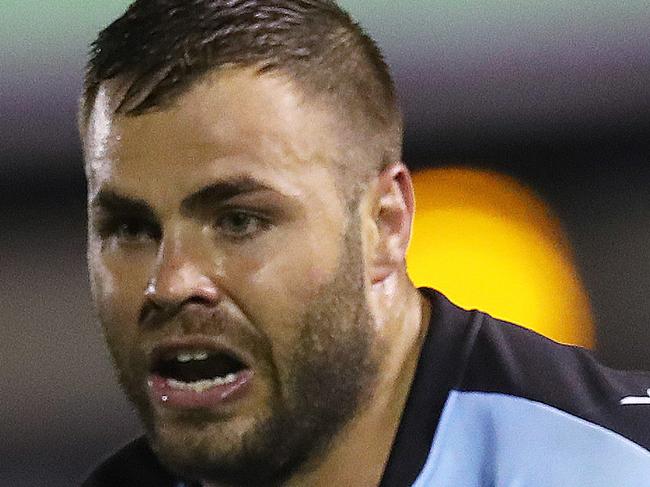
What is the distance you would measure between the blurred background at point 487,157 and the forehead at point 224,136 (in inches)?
17.8

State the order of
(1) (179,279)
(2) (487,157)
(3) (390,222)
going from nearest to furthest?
(1) (179,279) < (3) (390,222) < (2) (487,157)

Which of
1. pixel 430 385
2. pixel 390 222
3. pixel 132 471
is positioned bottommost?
pixel 132 471

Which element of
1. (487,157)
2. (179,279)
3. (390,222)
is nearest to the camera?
(179,279)

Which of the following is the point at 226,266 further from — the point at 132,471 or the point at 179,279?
the point at 132,471

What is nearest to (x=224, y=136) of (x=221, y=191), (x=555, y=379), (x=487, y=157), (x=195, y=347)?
(x=221, y=191)

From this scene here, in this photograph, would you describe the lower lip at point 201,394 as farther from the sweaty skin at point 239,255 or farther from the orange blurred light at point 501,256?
the orange blurred light at point 501,256

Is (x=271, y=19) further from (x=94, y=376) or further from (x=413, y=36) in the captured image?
(x=94, y=376)

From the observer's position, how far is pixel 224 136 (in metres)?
0.65

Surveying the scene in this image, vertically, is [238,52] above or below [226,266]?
above

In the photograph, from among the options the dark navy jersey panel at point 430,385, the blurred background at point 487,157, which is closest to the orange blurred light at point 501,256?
the blurred background at point 487,157

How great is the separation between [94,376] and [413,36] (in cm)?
53

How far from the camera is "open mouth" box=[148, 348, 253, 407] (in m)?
0.66

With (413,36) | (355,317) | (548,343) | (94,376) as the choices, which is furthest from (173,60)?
(94,376)

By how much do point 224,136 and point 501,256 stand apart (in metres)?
0.53
